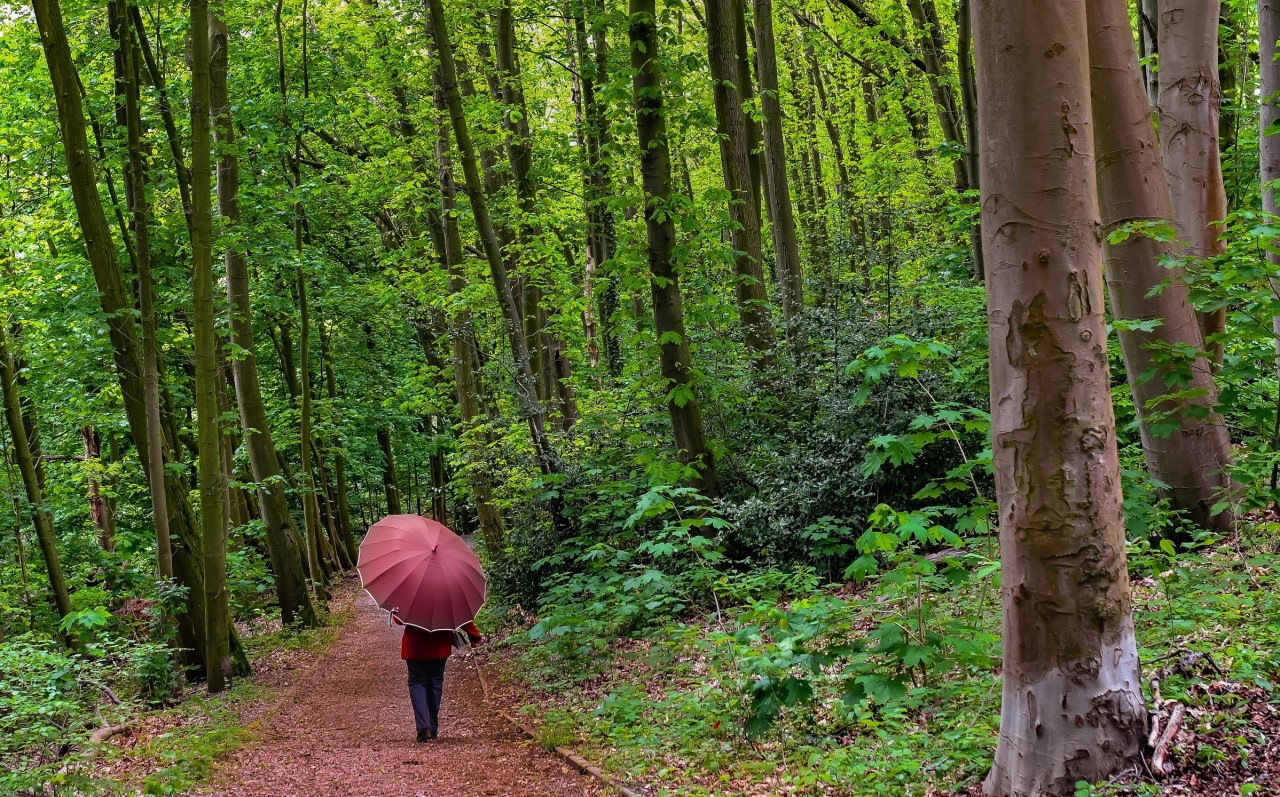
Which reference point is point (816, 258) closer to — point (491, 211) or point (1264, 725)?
point (491, 211)

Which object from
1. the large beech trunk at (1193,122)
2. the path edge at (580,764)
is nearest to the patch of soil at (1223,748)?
the path edge at (580,764)

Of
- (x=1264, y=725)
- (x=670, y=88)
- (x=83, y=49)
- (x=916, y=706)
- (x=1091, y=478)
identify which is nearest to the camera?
(x=1091, y=478)

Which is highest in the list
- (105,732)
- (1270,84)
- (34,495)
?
(1270,84)

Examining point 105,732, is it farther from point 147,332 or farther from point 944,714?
point 944,714

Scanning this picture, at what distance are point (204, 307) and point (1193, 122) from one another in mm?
9547

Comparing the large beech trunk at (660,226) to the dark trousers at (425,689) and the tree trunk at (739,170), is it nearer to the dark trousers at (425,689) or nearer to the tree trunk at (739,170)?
the tree trunk at (739,170)

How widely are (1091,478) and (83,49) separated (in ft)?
43.9

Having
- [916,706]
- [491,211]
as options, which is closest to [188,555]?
[491,211]

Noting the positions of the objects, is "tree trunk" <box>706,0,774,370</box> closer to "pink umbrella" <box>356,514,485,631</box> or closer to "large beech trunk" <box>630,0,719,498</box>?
"large beech trunk" <box>630,0,719,498</box>

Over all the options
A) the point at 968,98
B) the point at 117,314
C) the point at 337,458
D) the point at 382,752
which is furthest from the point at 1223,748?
the point at 337,458

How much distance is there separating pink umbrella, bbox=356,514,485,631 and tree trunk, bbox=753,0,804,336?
302 inches

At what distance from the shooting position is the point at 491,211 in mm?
14680

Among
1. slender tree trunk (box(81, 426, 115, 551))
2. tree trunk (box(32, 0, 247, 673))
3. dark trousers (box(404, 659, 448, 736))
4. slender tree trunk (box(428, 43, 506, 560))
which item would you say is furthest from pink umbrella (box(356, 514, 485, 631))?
slender tree trunk (box(81, 426, 115, 551))

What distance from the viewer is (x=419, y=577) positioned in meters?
7.20
